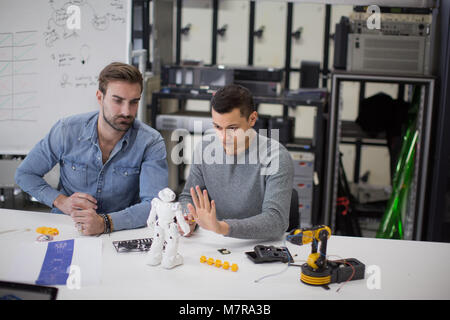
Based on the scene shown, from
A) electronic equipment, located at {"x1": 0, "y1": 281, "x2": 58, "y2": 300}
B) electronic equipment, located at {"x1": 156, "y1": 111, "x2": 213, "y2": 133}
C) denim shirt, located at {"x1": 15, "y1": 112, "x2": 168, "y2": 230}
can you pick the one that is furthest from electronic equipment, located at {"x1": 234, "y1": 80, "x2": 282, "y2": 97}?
electronic equipment, located at {"x1": 0, "y1": 281, "x2": 58, "y2": 300}

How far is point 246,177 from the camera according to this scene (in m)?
1.90

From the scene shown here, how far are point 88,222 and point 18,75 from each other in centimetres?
139

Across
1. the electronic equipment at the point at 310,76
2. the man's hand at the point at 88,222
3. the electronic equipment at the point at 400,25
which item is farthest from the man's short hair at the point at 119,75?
the electronic equipment at the point at 310,76

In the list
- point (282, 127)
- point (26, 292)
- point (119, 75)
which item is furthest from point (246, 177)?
point (282, 127)

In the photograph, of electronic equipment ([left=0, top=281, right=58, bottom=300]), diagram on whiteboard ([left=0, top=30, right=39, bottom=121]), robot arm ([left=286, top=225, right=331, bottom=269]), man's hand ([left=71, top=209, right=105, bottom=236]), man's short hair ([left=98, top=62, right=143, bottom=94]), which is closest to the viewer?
electronic equipment ([left=0, top=281, right=58, bottom=300])

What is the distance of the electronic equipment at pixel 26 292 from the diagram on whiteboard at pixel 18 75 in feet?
5.38

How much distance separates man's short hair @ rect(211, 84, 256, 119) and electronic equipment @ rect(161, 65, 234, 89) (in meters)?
1.77

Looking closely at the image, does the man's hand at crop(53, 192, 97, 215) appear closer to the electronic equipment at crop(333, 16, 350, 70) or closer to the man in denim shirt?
the man in denim shirt

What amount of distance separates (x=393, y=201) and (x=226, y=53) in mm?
2277

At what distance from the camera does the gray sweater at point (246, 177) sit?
1.79 metres

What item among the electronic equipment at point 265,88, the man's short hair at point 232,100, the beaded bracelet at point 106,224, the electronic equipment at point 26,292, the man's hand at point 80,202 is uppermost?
the electronic equipment at point 265,88

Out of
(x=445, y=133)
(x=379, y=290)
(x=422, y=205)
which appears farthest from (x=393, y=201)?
(x=379, y=290)

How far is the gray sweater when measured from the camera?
1.79 m

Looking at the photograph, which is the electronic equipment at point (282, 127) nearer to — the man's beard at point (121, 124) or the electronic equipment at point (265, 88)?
the electronic equipment at point (265, 88)
